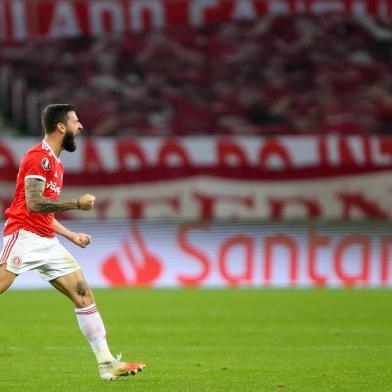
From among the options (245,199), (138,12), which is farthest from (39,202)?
(138,12)

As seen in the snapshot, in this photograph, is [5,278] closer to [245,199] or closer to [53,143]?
[53,143]

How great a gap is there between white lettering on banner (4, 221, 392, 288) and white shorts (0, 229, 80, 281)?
11.0 metres

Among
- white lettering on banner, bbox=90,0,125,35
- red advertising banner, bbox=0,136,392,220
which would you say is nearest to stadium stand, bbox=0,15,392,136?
white lettering on banner, bbox=90,0,125,35

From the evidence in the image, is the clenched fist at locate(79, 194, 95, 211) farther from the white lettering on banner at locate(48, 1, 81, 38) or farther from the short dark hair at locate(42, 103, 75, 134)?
the white lettering on banner at locate(48, 1, 81, 38)

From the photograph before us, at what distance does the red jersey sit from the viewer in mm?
8242

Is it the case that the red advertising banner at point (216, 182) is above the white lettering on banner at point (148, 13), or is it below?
below

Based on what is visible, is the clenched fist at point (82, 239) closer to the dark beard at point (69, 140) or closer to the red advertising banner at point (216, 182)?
the dark beard at point (69, 140)

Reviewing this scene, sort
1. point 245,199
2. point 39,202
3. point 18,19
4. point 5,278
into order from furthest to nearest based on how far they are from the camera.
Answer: point 18,19
point 245,199
point 5,278
point 39,202

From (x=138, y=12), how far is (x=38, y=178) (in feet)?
56.8

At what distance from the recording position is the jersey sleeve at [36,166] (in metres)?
8.23

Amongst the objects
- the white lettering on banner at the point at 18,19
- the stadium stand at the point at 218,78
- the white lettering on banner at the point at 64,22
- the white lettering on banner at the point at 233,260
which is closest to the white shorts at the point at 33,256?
the white lettering on banner at the point at 233,260

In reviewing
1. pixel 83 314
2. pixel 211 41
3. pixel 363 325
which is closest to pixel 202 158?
pixel 211 41

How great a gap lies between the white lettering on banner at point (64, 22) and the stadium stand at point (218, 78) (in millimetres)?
239

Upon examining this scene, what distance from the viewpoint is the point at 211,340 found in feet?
39.2
